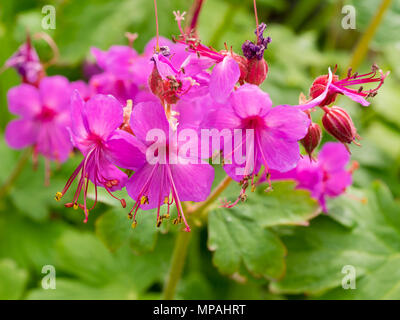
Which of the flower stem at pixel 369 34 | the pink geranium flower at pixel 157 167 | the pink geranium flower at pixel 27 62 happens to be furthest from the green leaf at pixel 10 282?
the flower stem at pixel 369 34

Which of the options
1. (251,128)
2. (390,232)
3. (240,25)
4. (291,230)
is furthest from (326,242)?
(240,25)

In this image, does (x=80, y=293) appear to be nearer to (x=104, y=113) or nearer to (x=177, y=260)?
(x=177, y=260)

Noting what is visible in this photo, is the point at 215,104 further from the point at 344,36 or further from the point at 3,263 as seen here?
the point at 344,36

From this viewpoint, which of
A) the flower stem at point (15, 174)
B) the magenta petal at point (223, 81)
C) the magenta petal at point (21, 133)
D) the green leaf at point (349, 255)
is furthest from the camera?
the flower stem at point (15, 174)

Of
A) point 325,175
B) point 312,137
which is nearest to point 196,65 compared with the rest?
point 312,137

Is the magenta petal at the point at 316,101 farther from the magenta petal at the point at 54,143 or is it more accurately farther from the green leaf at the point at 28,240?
the green leaf at the point at 28,240

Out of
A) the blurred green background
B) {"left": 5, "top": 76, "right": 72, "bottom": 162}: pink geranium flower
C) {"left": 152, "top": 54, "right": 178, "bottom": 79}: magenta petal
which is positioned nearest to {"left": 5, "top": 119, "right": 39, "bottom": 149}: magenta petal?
{"left": 5, "top": 76, "right": 72, "bottom": 162}: pink geranium flower
